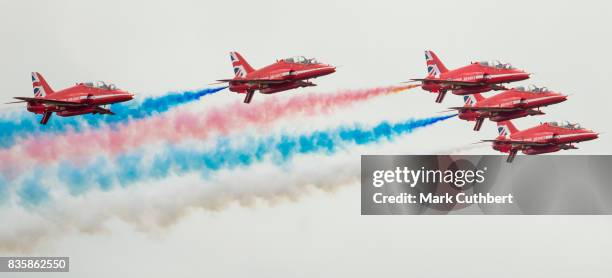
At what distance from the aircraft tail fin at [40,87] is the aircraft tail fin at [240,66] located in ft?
42.3

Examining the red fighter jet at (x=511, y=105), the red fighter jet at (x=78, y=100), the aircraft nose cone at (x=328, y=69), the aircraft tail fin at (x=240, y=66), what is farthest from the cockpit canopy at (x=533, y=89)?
the red fighter jet at (x=78, y=100)

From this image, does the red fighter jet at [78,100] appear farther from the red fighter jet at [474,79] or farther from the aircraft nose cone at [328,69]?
the red fighter jet at [474,79]

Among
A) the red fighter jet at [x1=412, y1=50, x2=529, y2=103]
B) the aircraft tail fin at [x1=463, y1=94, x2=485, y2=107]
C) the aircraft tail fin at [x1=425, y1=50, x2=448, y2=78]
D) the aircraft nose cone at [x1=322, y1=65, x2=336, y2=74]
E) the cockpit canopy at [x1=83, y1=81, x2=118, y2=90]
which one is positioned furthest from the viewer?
the aircraft tail fin at [x1=463, y1=94, x2=485, y2=107]

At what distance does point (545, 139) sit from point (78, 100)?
33008mm

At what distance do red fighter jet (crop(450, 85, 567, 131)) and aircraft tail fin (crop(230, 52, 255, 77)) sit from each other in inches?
574

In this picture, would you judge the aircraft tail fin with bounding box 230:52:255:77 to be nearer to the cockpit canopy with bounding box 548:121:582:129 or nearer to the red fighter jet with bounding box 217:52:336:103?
the red fighter jet with bounding box 217:52:336:103

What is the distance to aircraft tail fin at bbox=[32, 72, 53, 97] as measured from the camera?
131 m

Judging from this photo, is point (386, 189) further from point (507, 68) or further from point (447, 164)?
point (507, 68)

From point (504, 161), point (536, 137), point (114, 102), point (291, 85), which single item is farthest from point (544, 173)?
point (114, 102)

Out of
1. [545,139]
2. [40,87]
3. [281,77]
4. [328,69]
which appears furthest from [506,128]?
[40,87]

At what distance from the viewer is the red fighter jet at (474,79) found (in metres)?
131

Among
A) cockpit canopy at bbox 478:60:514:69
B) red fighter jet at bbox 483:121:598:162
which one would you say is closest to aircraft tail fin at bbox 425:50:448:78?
cockpit canopy at bbox 478:60:514:69

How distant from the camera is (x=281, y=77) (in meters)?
128

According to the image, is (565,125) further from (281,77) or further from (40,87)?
(40,87)
